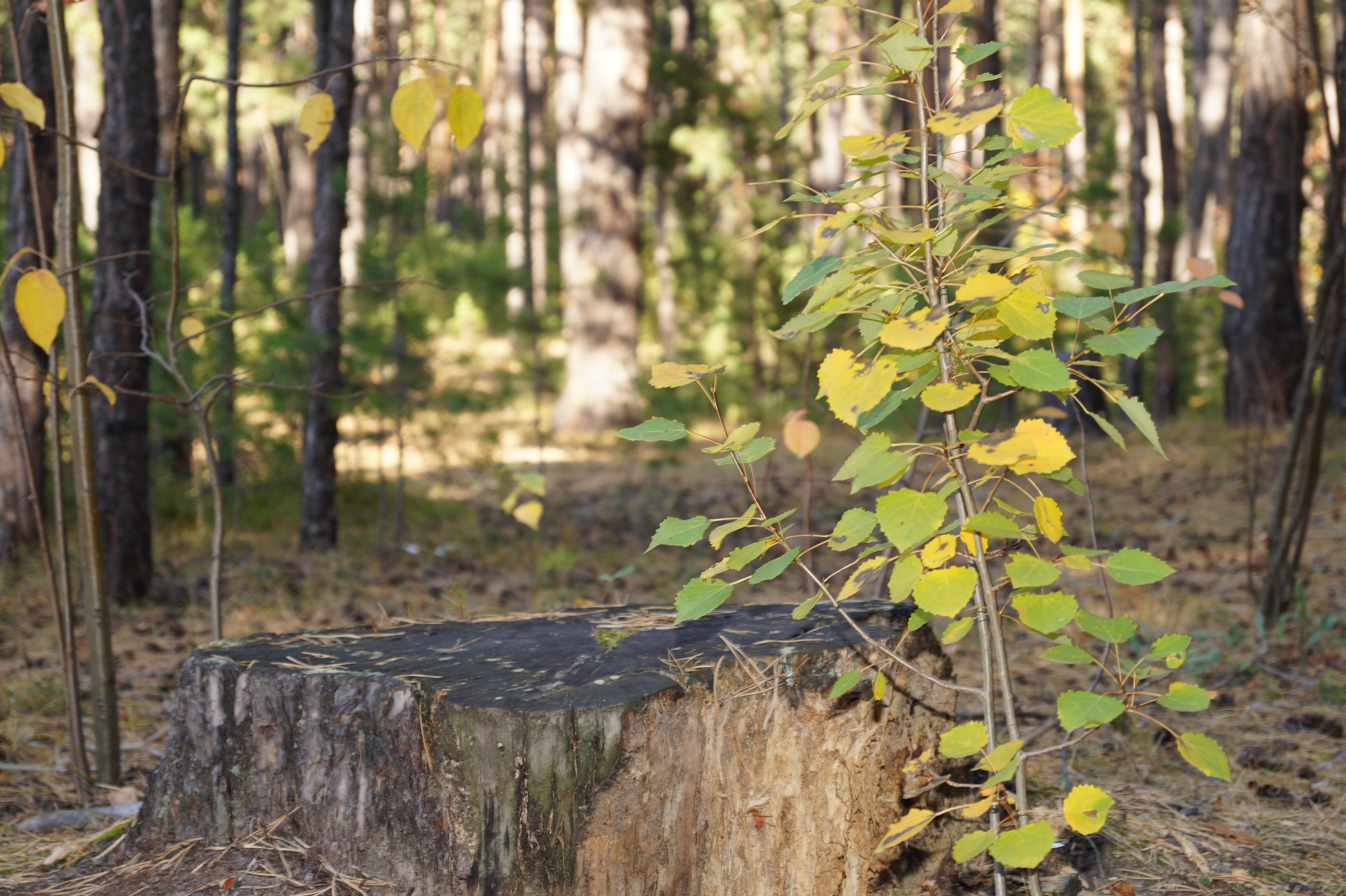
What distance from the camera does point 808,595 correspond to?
4.08 m

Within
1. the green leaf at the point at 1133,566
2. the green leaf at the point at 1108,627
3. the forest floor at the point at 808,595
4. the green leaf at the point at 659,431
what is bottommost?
the forest floor at the point at 808,595

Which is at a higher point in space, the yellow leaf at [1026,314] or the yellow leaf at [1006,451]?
the yellow leaf at [1026,314]

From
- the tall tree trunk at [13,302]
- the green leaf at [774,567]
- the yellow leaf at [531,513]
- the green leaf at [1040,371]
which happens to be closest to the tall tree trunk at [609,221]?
the tall tree trunk at [13,302]

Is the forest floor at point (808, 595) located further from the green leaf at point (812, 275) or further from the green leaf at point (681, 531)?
the green leaf at point (812, 275)

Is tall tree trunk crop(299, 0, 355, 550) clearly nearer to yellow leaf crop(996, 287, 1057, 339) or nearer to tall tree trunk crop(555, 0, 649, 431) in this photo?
yellow leaf crop(996, 287, 1057, 339)

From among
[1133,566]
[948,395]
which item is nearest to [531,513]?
[948,395]

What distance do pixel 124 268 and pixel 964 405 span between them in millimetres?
3931

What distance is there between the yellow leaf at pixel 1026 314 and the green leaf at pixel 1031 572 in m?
0.31

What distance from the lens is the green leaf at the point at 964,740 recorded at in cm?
144

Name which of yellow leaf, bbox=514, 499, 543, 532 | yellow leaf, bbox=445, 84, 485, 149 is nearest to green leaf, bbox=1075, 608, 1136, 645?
yellow leaf, bbox=445, 84, 485, 149

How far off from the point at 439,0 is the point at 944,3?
1015 inches

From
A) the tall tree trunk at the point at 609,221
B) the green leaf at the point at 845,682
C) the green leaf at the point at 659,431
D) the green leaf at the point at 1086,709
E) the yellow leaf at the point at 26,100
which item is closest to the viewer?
the green leaf at the point at 1086,709

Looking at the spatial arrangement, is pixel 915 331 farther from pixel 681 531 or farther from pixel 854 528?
pixel 681 531

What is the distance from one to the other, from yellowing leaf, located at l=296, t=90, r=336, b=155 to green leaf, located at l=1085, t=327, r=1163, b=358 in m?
1.41
